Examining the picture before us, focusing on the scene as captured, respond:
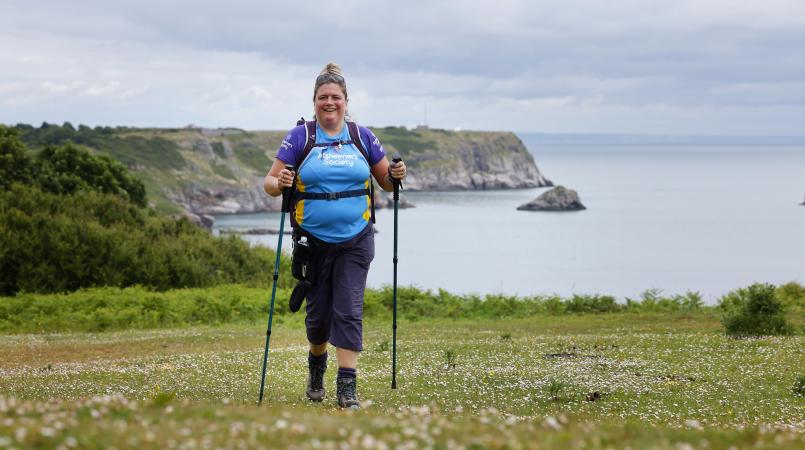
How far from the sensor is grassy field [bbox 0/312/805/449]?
6117 mm

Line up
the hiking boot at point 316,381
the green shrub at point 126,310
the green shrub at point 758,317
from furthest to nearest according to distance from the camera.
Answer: the green shrub at point 126,310
the green shrub at point 758,317
the hiking boot at point 316,381

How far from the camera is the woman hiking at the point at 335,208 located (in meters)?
11.5

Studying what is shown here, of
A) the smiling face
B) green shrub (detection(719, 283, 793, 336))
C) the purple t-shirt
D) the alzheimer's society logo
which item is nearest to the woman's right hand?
the purple t-shirt

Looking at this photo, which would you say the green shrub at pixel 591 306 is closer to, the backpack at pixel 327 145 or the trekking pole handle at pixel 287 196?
the backpack at pixel 327 145

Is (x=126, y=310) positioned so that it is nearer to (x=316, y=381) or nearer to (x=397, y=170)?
(x=316, y=381)

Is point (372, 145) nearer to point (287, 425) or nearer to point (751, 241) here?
point (287, 425)

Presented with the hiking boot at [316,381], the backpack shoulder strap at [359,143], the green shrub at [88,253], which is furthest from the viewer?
the green shrub at [88,253]

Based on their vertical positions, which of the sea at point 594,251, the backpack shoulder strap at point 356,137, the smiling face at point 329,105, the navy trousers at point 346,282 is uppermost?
the smiling face at point 329,105

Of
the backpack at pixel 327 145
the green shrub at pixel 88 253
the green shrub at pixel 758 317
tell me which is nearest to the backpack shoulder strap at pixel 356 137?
the backpack at pixel 327 145

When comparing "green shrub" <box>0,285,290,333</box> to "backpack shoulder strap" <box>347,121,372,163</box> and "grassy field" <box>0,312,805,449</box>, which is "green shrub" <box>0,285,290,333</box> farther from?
"backpack shoulder strap" <box>347,121,372,163</box>

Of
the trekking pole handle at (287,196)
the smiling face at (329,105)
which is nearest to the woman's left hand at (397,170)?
the smiling face at (329,105)

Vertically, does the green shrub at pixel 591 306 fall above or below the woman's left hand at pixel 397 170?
below

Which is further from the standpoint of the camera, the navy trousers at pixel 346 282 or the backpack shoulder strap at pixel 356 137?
the backpack shoulder strap at pixel 356 137

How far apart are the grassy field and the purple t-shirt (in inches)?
81.5
